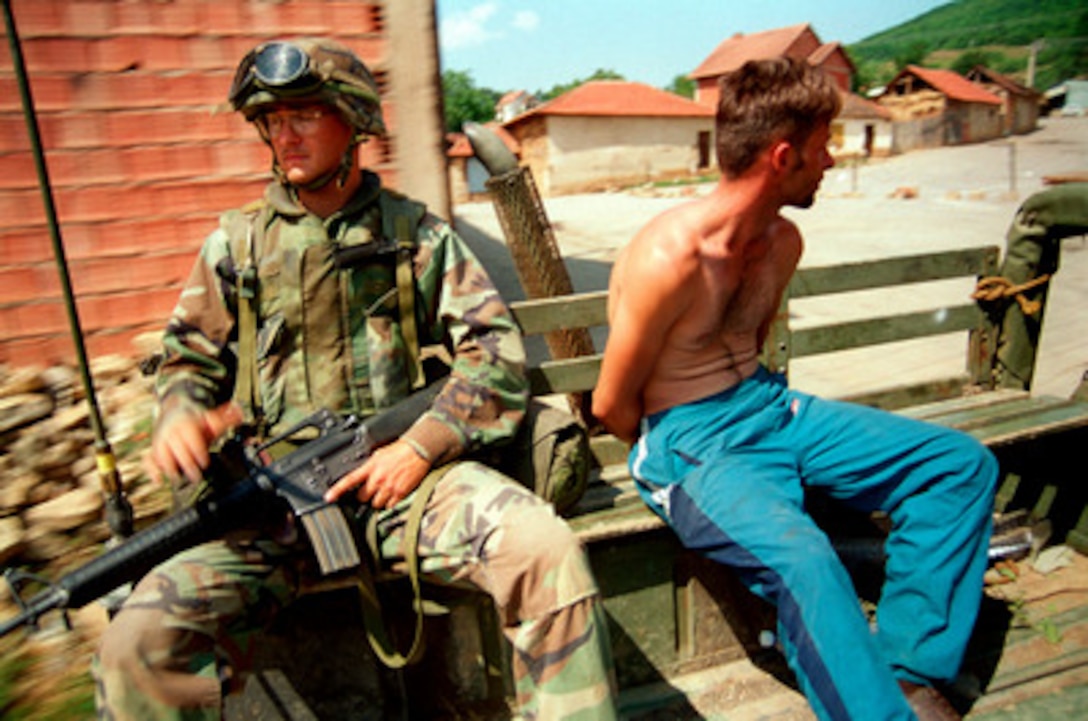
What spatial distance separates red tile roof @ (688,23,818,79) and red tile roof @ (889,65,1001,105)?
36.3 feet

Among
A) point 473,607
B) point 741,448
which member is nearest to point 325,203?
point 473,607

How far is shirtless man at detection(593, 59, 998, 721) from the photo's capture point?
7.14 ft

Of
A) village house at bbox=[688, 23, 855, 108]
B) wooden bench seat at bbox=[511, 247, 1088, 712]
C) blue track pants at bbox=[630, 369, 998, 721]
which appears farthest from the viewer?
village house at bbox=[688, 23, 855, 108]

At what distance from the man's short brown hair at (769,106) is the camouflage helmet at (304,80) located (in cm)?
113

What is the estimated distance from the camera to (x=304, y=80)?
7.30 ft

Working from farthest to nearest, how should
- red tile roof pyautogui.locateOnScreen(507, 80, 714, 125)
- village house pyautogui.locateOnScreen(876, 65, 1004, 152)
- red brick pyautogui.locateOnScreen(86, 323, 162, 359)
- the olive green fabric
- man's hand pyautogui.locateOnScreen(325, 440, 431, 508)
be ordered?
village house pyautogui.locateOnScreen(876, 65, 1004, 152) < red tile roof pyautogui.locateOnScreen(507, 80, 714, 125) < red brick pyautogui.locateOnScreen(86, 323, 162, 359) < the olive green fabric < man's hand pyautogui.locateOnScreen(325, 440, 431, 508)

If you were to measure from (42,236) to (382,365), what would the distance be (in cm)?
185

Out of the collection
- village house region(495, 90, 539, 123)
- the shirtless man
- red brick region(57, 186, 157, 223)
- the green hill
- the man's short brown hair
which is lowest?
Answer: the shirtless man

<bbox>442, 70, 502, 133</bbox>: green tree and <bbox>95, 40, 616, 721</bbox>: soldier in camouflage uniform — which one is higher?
<bbox>442, 70, 502, 133</bbox>: green tree

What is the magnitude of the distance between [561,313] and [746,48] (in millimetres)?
63081

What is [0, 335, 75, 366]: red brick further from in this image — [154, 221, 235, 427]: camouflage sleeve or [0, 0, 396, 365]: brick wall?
[154, 221, 235, 427]: camouflage sleeve

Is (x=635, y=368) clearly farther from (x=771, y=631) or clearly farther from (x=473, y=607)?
(x=771, y=631)

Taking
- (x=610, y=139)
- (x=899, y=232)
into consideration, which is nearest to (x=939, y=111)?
(x=610, y=139)

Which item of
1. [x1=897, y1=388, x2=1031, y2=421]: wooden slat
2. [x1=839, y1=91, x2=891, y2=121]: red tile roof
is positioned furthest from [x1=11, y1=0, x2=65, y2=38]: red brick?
[x1=839, y1=91, x2=891, y2=121]: red tile roof
